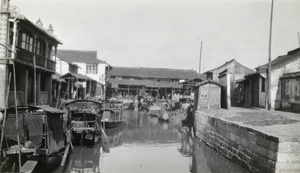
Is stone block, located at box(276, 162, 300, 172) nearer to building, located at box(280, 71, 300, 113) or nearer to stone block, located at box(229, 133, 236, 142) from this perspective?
stone block, located at box(229, 133, 236, 142)

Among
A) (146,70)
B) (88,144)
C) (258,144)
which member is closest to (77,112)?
(88,144)

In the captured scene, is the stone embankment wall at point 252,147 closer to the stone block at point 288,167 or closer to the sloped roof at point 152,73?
the stone block at point 288,167

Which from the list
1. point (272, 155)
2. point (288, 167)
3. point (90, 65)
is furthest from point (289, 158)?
point (90, 65)

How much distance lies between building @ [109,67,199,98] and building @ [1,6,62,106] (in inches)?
1041

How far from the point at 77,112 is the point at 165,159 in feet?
25.4

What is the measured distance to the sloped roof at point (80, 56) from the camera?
4756 cm

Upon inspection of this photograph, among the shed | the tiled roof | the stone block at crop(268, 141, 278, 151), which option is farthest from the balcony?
the tiled roof

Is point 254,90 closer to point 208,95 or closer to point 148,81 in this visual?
point 208,95

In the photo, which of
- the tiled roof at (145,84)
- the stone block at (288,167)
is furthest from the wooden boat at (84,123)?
the tiled roof at (145,84)

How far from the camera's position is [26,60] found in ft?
63.1

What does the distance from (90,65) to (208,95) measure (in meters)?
28.1

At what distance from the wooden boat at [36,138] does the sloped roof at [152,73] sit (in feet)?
145

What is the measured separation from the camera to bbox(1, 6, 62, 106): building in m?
17.4

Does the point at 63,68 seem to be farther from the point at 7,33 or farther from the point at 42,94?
the point at 7,33
